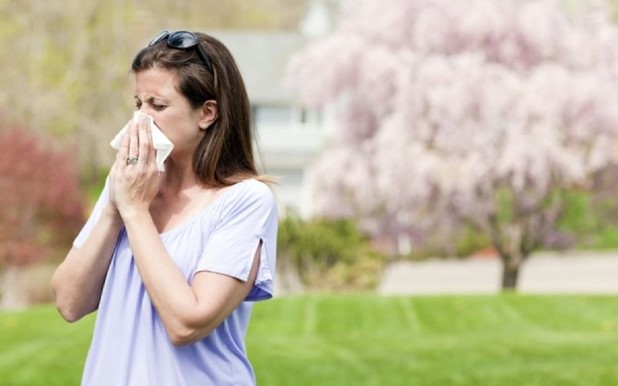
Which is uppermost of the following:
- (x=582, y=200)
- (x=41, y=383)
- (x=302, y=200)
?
(x=41, y=383)

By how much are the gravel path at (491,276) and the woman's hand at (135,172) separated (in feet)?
87.7

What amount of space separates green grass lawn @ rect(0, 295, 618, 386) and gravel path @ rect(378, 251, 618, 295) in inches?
519

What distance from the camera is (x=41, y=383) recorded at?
405 inches

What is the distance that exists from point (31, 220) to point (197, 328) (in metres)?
21.8

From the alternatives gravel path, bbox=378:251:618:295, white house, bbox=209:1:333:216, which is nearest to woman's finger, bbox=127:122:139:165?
gravel path, bbox=378:251:618:295

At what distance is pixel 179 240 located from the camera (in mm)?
2992

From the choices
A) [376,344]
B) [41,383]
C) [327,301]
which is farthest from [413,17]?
[41,383]

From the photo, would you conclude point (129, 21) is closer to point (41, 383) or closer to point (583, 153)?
point (583, 153)

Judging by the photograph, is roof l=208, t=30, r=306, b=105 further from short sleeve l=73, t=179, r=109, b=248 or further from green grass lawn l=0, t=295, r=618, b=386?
short sleeve l=73, t=179, r=109, b=248

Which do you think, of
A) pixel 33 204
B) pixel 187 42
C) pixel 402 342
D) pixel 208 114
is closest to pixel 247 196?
pixel 208 114

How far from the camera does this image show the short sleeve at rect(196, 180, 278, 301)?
2928 mm

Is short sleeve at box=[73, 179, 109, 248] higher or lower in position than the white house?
higher

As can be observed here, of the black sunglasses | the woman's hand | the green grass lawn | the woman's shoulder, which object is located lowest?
the green grass lawn

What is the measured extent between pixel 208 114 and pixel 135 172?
244mm
